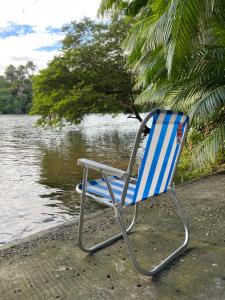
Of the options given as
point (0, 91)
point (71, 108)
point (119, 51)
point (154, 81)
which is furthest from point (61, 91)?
point (0, 91)

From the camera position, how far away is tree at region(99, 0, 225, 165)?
439cm

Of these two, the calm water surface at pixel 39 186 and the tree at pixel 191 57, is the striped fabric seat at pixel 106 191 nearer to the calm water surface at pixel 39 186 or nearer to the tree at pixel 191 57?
the tree at pixel 191 57

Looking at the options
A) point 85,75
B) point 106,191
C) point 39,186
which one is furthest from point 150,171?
point 85,75

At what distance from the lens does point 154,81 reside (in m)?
7.16

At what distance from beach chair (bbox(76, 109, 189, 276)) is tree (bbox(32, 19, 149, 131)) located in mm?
14402

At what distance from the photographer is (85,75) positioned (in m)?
17.9

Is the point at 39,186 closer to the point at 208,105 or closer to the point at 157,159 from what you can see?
the point at 208,105

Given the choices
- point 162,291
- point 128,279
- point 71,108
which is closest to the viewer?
point 162,291

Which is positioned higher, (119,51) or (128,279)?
(119,51)

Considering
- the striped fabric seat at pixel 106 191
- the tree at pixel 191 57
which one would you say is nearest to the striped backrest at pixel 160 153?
the striped fabric seat at pixel 106 191

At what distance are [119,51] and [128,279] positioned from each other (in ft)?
55.8

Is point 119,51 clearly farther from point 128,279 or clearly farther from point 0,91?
point 0,91

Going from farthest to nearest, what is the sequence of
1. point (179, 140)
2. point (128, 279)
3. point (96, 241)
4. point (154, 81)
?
point (154, 81), point (96, 241), point (179, 140), point (128, 279)

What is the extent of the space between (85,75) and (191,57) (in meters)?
12.6
